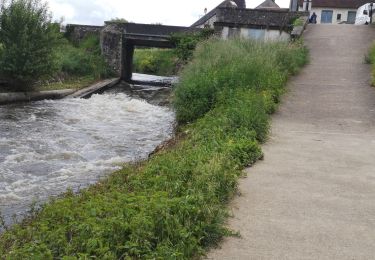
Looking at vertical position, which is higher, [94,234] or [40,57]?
[40,57]

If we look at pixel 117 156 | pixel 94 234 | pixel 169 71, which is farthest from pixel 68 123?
pixel 169 71

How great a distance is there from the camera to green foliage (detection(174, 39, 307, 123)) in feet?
40.2

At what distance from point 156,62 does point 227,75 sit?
3471cm

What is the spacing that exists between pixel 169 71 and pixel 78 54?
14.7 meters

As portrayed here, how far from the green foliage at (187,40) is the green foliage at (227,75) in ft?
40.4

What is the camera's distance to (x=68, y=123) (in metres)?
15.9

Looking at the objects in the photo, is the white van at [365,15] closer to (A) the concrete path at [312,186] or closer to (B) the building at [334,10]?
(A) the concrete path at [312,186]

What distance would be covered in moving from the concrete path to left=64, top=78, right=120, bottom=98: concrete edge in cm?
1262

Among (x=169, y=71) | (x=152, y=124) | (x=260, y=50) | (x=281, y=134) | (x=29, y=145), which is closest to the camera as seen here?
(x=281, y=134)

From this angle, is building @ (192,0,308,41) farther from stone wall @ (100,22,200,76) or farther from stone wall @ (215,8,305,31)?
stone wall @ (100,22,200,76)

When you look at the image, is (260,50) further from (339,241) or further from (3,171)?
(339,241)

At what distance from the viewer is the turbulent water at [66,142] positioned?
8.73m

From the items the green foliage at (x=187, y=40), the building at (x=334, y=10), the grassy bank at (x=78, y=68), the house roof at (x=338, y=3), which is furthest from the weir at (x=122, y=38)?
the building at (x=334, y=10)

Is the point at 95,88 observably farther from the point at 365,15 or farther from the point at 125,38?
the point at 365,15
